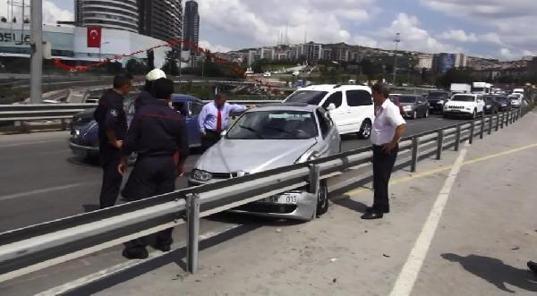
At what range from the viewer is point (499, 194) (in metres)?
10.2

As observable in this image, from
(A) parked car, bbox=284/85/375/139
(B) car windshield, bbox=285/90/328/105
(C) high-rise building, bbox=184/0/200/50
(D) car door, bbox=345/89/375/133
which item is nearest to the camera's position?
(B) car windshield, bbox=285/90/328/105

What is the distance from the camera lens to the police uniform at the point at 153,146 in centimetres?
541

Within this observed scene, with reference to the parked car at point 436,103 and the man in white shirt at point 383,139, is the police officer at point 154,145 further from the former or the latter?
the parked car at point 436,103

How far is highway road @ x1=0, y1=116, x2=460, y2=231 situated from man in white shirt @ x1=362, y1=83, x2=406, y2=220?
3.54 meters

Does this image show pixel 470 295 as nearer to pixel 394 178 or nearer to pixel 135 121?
pixel 135 121

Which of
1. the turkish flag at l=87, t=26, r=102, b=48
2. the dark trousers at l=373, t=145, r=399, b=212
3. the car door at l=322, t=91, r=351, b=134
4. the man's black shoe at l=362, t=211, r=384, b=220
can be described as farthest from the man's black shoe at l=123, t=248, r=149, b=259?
the turkish flag at l=87, t=26, r=102, b=48

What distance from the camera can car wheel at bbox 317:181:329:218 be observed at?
7.62 meters

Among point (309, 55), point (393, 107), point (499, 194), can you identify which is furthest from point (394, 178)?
point (309, 55)

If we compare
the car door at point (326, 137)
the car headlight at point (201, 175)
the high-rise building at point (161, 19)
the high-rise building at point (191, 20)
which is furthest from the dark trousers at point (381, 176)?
the high-rise building at point (191, 20)

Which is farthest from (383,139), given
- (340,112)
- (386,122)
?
(340,112)

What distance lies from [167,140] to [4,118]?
12.9 m

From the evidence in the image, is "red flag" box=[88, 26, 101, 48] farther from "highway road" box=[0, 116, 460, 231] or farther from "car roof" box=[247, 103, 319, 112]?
"car roof" box=[247, 103, 319, 112]

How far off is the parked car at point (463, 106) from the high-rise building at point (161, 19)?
7784 cm

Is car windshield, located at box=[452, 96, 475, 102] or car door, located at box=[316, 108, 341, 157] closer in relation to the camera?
car door, located at box=[316, 108, 341, 157]
